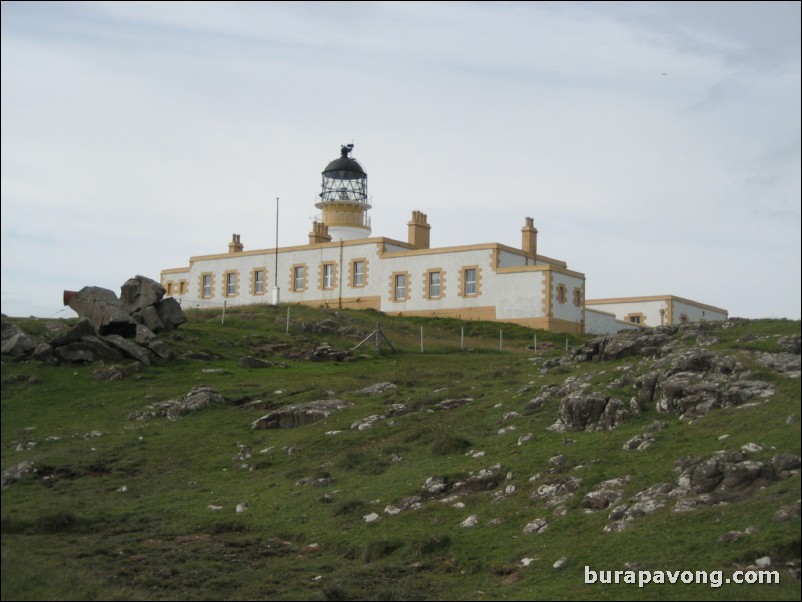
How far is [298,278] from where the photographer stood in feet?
216

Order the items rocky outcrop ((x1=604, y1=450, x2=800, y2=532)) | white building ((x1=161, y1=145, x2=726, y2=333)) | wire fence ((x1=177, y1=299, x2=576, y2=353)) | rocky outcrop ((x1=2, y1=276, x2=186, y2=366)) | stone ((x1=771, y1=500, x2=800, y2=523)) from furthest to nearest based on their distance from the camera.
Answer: white building ((x1=161, y1=145, x2=726, y2=333))
wire fence ((x1=177, y1=299, x2=576, y2=353))
rocky outcrop ((x1=2, y1=276, x2=186, y2=366))
rocky outcrop ((x1=604, y1=450, x2=800, y2=532))
stone ((x1=771, y1=500, x2=800, y2=523))

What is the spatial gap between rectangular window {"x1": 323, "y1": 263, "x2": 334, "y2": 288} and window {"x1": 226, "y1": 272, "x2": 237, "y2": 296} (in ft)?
24.0

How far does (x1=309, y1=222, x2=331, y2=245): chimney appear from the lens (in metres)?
69.1

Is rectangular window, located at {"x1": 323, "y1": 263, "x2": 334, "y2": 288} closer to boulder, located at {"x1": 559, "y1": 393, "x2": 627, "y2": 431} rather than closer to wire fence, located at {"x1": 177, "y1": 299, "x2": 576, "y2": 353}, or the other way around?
wire fence, located at {"x1": 177, "y1": 299, "x2": 576, "y2": 353}

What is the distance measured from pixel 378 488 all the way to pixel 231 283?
46.9 m

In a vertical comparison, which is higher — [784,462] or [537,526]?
[784,462]

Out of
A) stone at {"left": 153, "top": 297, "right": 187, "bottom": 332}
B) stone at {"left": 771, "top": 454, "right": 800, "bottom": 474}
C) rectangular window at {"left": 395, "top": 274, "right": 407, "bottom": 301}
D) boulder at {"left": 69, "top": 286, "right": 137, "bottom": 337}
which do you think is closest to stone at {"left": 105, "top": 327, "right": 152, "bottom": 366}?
boulder at {"left": 69, "top": 286, "right": 137, "bottom": 337}

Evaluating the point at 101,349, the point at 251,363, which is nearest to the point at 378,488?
the point at 101,349

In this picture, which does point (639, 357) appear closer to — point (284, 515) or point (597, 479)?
point (597, 479)

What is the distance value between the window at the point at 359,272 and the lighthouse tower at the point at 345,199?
29.1 feet

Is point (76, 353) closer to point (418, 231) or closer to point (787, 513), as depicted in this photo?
point (787, 513)

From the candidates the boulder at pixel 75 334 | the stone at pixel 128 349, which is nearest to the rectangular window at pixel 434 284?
the stone at pixel 128 349

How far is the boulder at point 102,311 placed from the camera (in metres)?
38.4

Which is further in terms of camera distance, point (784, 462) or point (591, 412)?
point (591, 412)
